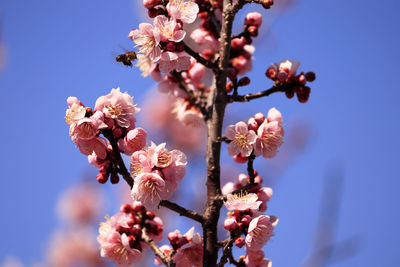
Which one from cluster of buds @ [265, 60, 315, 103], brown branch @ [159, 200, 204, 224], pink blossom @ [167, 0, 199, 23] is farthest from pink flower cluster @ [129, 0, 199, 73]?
brown branch @ [159, 200, 204, 224]

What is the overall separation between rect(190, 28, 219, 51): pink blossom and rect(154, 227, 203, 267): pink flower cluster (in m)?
1.37

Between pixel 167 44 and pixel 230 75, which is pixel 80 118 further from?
pixel 230 75

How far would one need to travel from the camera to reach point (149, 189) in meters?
2.01

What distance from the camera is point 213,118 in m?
2.45

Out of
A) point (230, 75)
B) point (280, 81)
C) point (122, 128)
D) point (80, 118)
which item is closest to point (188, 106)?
point (230, 75)

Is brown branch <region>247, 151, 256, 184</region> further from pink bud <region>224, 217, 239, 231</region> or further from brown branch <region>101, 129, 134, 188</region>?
brown branch <region>101, 129, 134, 188</region>

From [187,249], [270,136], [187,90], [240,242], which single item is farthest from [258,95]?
[187,249]

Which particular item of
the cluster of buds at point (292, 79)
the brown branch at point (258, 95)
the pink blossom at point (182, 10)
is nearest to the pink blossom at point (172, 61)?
the pink blossom at point (182, 10)

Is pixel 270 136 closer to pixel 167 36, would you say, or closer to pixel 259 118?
pixel 259 118

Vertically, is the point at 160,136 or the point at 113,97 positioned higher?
the point at 160,136

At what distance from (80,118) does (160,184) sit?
0.51 meters

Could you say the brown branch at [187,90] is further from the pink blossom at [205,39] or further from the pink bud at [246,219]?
the pink bud at [246,219]

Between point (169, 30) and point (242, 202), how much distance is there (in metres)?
1.03

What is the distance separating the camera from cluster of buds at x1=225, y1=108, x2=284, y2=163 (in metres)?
2.31
